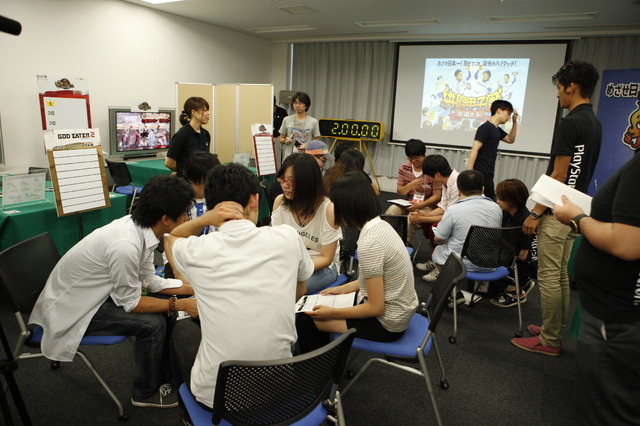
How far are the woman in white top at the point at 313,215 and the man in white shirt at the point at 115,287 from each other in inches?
24.5

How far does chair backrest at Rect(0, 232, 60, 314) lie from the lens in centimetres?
162

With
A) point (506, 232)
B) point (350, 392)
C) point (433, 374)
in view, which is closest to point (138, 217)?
point (350, 392)

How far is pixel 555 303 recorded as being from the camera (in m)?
2.38

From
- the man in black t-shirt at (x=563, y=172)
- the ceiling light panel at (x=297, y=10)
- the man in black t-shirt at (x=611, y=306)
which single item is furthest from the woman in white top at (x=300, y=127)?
the man in black t-shirt at (x=611, y=306)

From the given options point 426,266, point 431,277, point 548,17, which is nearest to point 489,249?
point 431,277

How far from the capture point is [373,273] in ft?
5.17

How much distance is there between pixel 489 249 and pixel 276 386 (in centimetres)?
192

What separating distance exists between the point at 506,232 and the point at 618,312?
4.31 ft

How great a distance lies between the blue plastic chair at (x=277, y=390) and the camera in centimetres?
107

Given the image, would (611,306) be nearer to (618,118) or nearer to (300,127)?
(300,127)

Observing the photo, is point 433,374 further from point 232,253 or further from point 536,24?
point 536,24

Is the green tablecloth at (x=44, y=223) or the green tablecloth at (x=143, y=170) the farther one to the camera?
the green tablecloth at (x=143, y=170)

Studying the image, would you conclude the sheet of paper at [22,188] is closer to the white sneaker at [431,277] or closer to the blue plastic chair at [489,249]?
the blue plastic chair at [489,249]

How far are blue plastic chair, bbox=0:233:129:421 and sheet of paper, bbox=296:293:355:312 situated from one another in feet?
2.59
